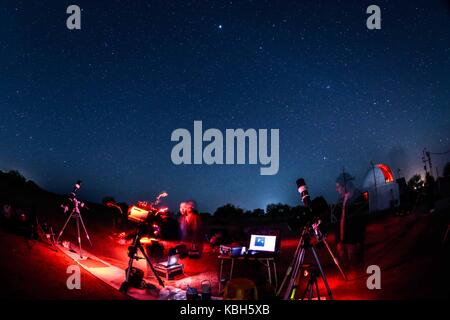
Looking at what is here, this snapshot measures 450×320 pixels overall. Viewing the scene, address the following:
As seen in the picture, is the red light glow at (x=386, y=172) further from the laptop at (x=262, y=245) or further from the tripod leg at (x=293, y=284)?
the tripod leg at (x=293, y=284)

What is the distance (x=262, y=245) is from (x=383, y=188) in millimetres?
17547

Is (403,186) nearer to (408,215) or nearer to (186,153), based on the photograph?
(408,215)

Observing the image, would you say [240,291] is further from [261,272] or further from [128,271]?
[261,272]

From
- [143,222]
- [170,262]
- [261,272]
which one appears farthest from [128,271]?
[261,272]

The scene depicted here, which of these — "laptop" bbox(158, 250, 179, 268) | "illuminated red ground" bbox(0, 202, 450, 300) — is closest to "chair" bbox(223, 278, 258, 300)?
"illuminated red ground" bbox(0, 202, 450, 300)

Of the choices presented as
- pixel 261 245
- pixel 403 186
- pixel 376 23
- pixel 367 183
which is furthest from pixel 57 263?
pixel 403 186

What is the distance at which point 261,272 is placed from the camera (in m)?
7.97

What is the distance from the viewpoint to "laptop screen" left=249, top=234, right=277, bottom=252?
6719mm

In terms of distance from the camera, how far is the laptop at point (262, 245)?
664 cm

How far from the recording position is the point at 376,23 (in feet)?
22.7

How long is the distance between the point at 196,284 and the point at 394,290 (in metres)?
4.19

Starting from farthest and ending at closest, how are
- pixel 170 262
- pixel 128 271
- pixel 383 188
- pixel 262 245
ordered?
pixel 383 188
pixel 170 262
pixel 262 245
pixel 128 271

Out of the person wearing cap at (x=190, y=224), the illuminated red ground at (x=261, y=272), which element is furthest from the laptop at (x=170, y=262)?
the person wearing cap at (x=190, y=224)
